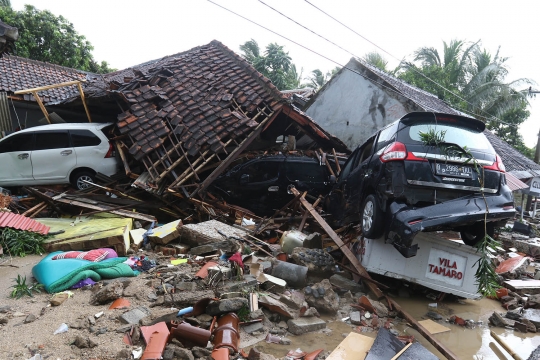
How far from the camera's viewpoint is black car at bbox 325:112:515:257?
427 cm

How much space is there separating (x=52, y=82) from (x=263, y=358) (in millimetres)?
15882

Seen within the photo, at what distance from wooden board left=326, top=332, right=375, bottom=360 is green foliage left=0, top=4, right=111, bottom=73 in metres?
20.3

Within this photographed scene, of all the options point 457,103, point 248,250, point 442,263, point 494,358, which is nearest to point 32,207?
point 248,250

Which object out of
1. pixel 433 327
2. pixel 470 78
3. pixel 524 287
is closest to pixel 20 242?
pixel 433 327

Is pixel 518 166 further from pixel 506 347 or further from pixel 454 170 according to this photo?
pixel 506 347

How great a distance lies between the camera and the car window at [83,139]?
9438 millimetres

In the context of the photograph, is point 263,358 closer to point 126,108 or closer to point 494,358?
point 494,358

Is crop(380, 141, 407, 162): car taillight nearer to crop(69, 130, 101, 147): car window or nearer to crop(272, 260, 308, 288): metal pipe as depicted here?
crop(272, 260, 308, 288): metal pipe

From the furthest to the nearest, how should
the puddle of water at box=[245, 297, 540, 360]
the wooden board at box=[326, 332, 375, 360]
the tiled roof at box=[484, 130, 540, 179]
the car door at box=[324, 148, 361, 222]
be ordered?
the tiled roof at box=[484, 130, 540, 179], the car door at box=[324, 148, 361, 222], the puddle of water at box=[245, 297, 540, 360], the wooden board at box=[326, 332, 375, 360]

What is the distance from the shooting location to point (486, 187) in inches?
177

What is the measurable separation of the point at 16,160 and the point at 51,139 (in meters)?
1.04

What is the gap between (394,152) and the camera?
4.59 m

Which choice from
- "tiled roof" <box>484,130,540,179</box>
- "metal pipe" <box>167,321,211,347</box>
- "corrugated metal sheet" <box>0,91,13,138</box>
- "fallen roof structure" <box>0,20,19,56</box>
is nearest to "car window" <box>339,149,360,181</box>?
"metal pipe" <box>167,321,211,347</box>

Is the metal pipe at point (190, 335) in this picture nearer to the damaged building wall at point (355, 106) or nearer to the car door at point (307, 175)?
the car door at point (307, 175)
